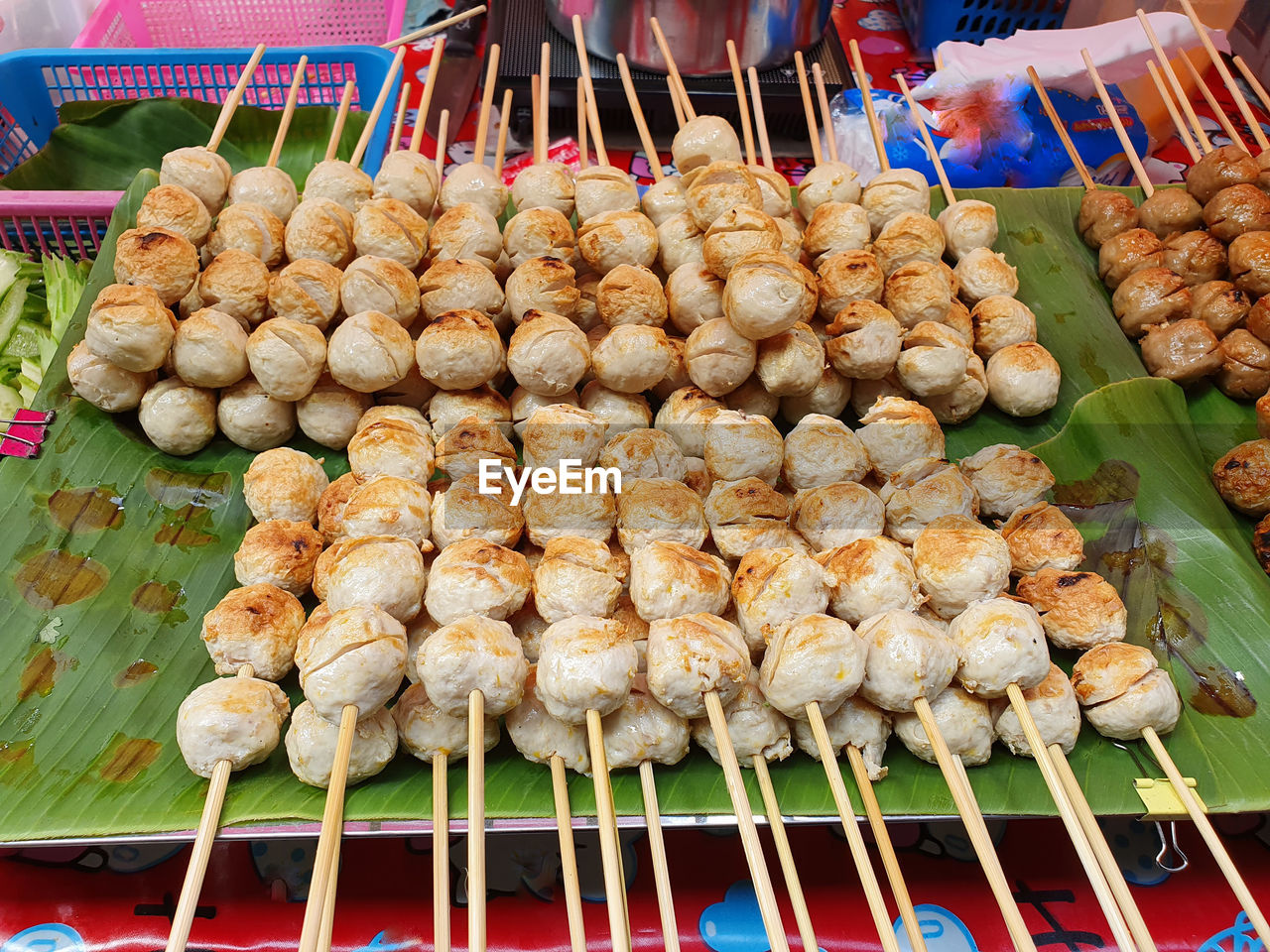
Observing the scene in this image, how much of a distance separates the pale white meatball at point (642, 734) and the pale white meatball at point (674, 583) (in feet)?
0.67

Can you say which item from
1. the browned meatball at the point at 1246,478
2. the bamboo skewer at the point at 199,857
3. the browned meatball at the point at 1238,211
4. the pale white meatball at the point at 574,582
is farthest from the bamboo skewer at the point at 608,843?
the browned meatball at the point at 1238,211

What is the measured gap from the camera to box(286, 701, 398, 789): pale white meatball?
1755 mm

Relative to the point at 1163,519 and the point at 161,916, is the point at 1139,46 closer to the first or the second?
the point at 1163,519

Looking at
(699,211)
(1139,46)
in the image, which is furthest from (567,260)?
(1139,46)

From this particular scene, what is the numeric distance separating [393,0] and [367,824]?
472cm

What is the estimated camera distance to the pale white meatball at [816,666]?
1.71 metres

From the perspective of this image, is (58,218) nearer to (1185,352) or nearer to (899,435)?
(899,435)

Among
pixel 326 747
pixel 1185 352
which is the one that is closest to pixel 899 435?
pixel 1185 352

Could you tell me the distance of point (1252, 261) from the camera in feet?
9.85

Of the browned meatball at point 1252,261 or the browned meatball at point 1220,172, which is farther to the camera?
the browned meatball at point 1220,172

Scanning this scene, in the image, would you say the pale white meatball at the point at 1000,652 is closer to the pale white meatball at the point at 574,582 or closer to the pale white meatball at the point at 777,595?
the pale white meatball at the point at 777,595

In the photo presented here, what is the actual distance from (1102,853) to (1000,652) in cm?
42

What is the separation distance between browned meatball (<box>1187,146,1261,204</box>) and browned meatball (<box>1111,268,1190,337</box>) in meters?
0.48

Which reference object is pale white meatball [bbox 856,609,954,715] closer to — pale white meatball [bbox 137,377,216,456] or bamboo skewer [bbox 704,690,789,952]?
bamboo skewer [bbox 704,690,789,952]
